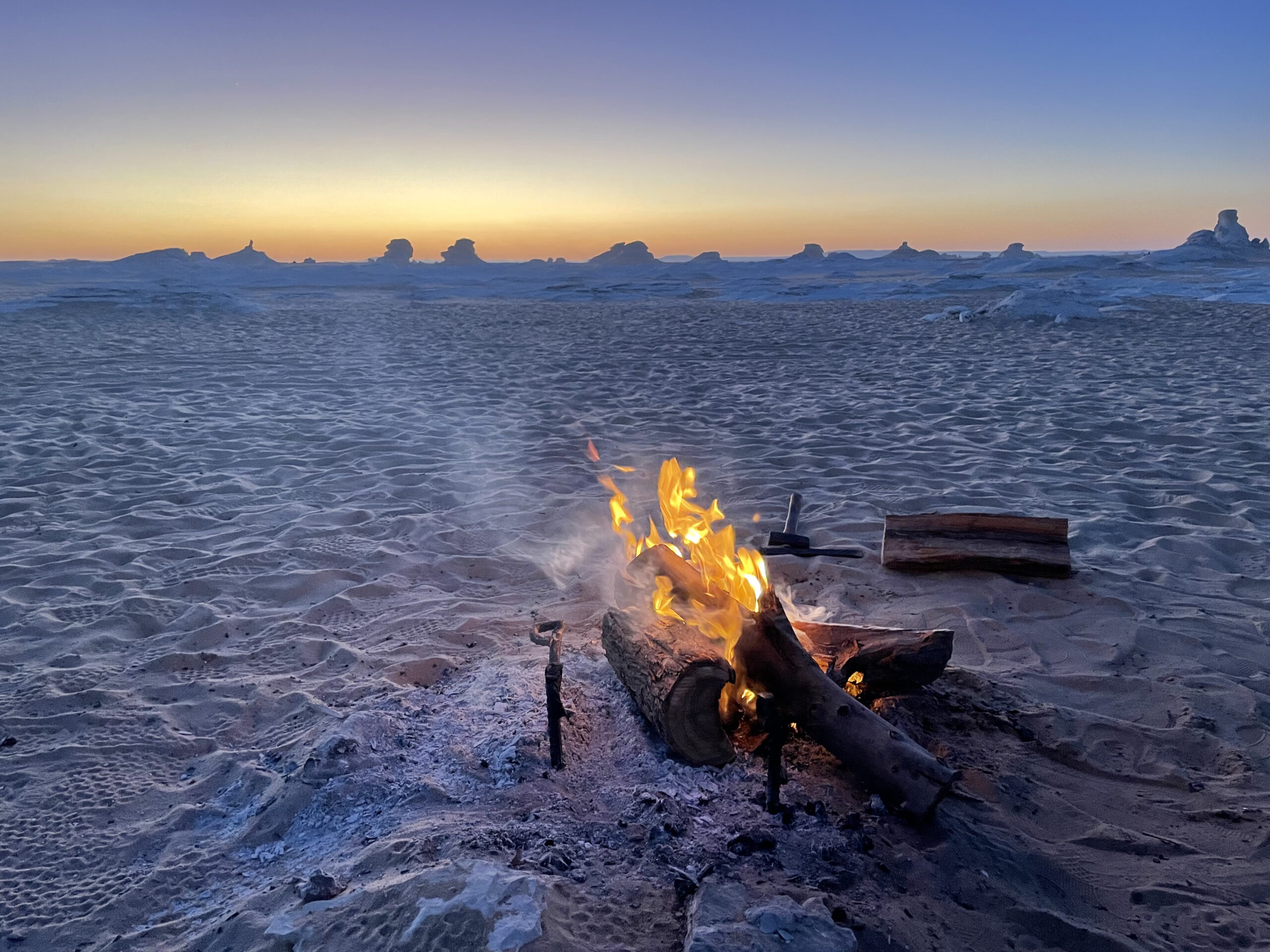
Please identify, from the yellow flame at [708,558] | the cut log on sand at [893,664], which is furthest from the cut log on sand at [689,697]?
the cut log on sand at [893,664]

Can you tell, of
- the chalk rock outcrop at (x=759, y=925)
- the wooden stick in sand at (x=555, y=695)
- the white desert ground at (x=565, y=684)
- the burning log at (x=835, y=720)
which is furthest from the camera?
the wooden stick in sand at (x=555, y=695)

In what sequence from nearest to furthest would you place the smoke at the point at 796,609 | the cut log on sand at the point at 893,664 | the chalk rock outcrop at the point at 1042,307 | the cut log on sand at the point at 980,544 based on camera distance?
the cut log on sand at the point at 893,664 < the smoke at the point at 796,609 < the cut log on sand at the point at 980,544 < the chalk rock outcrop at the point at 1042,307

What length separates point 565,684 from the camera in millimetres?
3375

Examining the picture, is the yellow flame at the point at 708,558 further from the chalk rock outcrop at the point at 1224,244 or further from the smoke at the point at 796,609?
the chalk rock outcrop at the point at 1224,244

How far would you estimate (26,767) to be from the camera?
10.1ft

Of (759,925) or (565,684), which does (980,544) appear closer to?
(565,684)

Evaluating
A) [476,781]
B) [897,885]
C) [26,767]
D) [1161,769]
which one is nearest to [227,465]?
[26,767]

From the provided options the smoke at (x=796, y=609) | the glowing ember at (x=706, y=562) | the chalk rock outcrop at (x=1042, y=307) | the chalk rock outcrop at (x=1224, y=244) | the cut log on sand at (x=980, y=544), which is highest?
the chalk rock outcrop at (x=1224, y=244)

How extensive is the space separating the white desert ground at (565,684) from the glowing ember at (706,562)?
0.50 meters

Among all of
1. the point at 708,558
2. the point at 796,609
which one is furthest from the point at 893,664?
the point at 796,609

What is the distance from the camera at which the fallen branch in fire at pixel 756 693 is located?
2568mm

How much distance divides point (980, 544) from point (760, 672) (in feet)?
8.66

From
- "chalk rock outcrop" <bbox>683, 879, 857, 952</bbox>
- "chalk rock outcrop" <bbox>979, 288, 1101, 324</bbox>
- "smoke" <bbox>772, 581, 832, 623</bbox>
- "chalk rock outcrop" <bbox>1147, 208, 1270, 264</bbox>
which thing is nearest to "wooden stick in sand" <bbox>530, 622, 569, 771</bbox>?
"chalk rock outcrop" <bbox>683, 879, 857, 952</bbox>

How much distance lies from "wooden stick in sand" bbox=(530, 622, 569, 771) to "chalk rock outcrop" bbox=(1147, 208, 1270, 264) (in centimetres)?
6980
